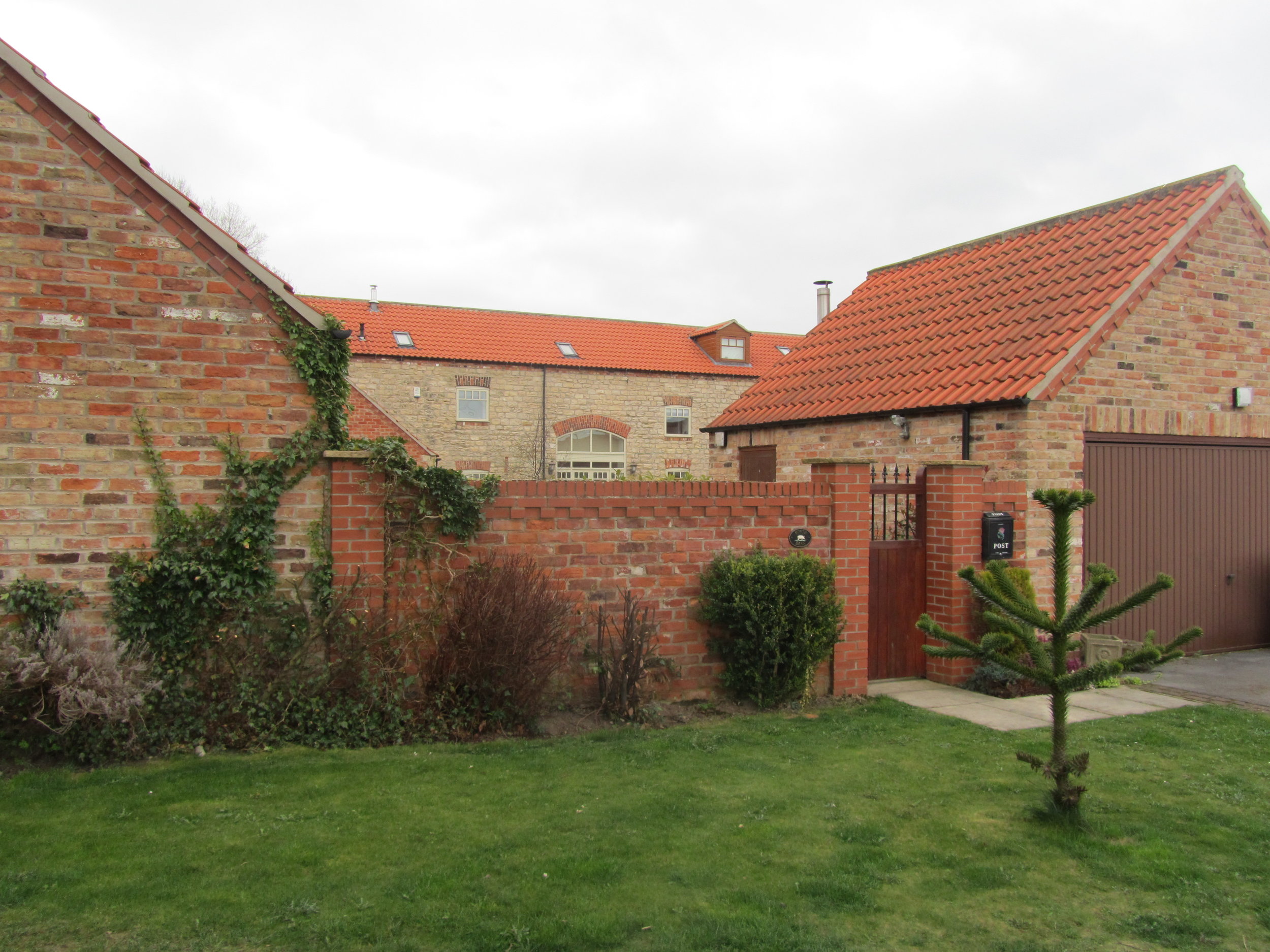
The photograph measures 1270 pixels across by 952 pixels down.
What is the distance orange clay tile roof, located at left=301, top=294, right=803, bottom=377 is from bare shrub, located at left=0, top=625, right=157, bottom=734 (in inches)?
995

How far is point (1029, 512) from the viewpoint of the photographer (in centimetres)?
912

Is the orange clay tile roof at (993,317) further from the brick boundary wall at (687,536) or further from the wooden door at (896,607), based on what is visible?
the wooden door at (896,607)

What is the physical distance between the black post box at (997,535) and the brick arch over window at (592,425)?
24701 mm

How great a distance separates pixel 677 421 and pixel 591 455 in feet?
12.5

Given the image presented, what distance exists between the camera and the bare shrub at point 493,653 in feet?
21.2

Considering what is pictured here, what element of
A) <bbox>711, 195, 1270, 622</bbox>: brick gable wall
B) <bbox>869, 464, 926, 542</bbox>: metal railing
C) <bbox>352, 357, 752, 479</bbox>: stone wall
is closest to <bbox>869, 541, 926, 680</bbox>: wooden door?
<bbox>869, 464, 926, 542</bbox>: metal railing

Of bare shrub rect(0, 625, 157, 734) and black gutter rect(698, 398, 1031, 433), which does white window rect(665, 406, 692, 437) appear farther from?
bare shrub rect(0, 625, 157, 734)

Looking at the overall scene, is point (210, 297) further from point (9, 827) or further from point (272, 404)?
point (9, 827)

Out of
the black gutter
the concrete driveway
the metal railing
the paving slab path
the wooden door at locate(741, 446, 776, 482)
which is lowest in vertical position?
the paving slab path

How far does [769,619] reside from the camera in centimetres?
736

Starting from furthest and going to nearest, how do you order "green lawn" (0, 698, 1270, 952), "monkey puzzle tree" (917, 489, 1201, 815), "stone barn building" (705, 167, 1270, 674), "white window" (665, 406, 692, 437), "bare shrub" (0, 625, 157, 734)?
"white window" (665, 406, 692, 437) < "stone barn building" (705, 167, 1270, 674) < "bare shrub" (0, 625, 157, 734) < "monkey puzzle tree" (917, 489, 1201, 815) < "green lawn" (0, 698, 1270, 952)

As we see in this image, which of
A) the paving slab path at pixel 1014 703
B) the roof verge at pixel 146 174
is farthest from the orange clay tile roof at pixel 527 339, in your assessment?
the roof verge at pixel 146 174

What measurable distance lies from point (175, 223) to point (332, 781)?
13.0ft

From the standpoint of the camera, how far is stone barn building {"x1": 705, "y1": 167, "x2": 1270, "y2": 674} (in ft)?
30.4
